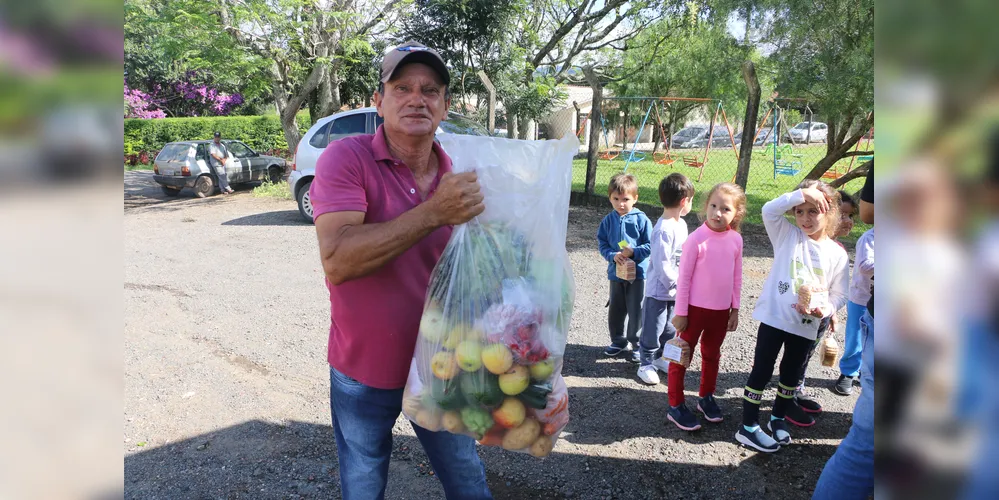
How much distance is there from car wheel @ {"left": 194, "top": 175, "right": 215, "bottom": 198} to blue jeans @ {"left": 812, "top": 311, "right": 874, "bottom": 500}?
1369 cm

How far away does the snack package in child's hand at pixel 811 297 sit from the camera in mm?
2932

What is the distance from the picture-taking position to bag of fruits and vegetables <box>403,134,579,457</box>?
66.9 inches

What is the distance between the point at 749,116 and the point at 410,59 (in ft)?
24.4

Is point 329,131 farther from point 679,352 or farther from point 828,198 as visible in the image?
point 828,198

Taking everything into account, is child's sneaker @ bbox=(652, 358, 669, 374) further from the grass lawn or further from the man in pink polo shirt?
the grass lawn

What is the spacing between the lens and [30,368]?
58cm

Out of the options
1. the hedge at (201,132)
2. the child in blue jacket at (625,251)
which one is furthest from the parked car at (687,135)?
the child in blue jacket at (625,251)

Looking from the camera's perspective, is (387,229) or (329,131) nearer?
(387,229)

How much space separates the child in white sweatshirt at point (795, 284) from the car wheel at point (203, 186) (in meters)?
12.9

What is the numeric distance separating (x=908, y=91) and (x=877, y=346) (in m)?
0.25

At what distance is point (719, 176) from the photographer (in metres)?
16.0

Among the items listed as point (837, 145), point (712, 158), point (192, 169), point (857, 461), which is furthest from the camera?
point (712, 158)

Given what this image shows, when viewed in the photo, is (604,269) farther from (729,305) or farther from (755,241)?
(729,305)

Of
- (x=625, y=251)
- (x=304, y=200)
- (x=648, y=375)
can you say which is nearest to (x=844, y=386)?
(x=648, y=375)
